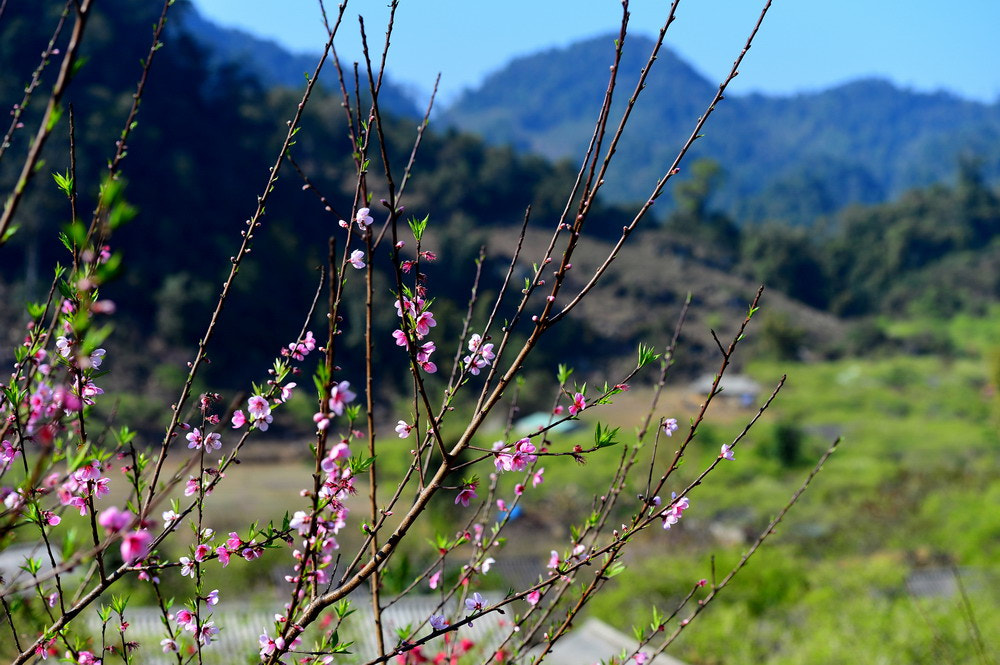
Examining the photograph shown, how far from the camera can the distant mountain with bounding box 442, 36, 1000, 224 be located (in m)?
105

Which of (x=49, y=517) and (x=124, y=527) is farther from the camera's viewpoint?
(x=49, y=517)

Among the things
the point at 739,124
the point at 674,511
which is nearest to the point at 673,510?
the point at 674,511

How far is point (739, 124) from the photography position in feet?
448

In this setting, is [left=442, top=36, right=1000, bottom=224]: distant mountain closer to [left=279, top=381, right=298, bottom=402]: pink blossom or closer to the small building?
the small building

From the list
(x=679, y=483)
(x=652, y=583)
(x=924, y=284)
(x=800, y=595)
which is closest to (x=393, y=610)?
(x=652, y=583)

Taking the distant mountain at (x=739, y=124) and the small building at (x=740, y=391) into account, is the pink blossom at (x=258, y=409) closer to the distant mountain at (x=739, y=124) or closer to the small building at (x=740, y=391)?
the small building at (x=740, y=391)

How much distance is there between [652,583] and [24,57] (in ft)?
82.4

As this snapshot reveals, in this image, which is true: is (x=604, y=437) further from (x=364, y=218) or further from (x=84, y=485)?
(x=84, y=485)

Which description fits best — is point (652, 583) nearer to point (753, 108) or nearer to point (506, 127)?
point (506, 127)

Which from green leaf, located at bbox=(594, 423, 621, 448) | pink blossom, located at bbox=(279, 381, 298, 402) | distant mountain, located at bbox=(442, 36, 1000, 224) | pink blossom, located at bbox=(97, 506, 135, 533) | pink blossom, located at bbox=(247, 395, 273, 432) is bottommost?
pink blossom, located at bbox=(247, 395, 273, 432)

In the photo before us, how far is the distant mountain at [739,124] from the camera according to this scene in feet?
344

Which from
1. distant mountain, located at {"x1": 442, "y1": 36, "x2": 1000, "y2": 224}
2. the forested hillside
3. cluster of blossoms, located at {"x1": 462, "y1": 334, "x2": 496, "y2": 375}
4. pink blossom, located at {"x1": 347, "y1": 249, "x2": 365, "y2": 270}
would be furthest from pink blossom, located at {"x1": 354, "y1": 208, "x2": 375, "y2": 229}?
distant mountain, located at {"x1": 442, "y1": 36, "x2": 1000, "y2": 224}

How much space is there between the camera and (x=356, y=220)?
130cm

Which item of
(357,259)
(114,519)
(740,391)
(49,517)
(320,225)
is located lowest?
(740,391)
